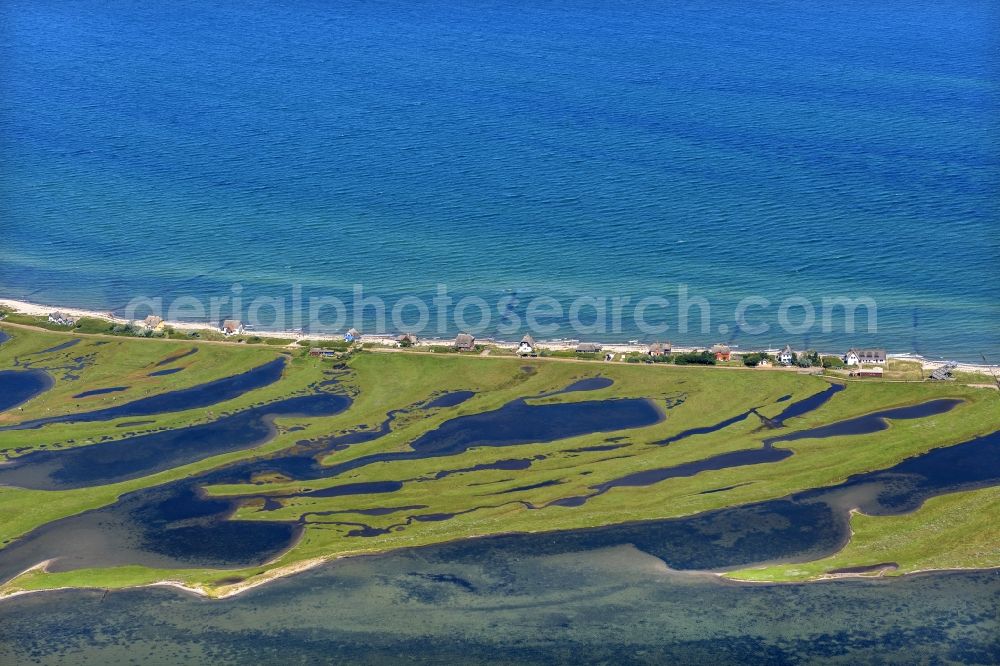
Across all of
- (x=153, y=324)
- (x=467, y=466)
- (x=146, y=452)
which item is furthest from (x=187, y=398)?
(x=467, y=466)

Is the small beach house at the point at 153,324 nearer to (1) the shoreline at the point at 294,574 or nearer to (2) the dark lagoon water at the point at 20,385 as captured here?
(2) the dark lagoon water at the point at 20,385

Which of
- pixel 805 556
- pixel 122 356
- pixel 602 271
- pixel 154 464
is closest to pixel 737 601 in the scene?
pixel 805 556

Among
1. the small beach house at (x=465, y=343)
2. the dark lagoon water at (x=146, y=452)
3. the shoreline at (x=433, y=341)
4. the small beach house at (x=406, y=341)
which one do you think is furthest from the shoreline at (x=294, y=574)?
the small beach house at (x=406, y=341)

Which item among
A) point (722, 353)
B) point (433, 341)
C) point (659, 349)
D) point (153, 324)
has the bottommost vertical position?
point (722, 353)

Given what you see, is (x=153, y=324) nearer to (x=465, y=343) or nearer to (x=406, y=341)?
(x=406, y=341)

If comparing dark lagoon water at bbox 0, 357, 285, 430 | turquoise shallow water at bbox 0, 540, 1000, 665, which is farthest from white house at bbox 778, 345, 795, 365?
dark lagoon water at bbox 0, 357, 285, 430

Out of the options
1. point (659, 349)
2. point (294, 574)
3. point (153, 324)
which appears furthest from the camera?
point (153, 324)

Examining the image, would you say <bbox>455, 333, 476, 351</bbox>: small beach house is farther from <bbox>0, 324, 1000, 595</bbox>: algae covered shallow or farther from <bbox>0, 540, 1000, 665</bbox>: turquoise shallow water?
<bbox>0, 540, 1000, 665</bbox>: turquoise shallow water
